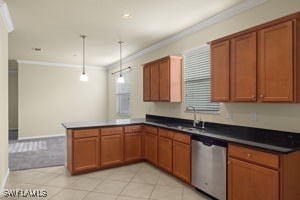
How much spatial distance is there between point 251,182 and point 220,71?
1.60 meters

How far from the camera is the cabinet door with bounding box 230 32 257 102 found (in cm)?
270

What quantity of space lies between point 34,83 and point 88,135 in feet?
15.9

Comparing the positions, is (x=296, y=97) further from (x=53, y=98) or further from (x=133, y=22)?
(x=53, y=98)

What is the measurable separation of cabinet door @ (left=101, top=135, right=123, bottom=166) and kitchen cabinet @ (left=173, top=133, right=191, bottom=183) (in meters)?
1.27

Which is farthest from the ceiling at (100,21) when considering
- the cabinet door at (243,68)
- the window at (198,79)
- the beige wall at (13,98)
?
the beige wall at (13,98)

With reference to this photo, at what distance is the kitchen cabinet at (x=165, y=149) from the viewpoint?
12.6ft

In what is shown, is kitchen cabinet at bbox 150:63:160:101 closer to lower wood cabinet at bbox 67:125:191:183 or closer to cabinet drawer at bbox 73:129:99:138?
lower wood cabinet at bbox 67:125:191:183

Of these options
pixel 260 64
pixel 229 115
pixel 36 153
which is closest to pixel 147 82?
pixel 229 115

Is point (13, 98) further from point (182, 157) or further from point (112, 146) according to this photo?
point (182, 157)

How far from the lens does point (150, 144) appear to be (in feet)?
14.7

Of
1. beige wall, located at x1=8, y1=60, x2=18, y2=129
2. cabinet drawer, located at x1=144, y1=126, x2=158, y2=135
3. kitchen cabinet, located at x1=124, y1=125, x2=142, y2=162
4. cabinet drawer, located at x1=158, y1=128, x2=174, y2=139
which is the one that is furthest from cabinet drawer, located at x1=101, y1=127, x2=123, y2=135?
beige wall, located at x1=8, y1=60, x2=18, y2=129

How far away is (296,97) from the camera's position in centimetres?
227

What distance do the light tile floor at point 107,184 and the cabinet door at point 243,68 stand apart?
160 cm

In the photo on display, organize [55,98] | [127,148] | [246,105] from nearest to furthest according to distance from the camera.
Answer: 1. [246,105]
2. [127,148]
3. [55,98]
